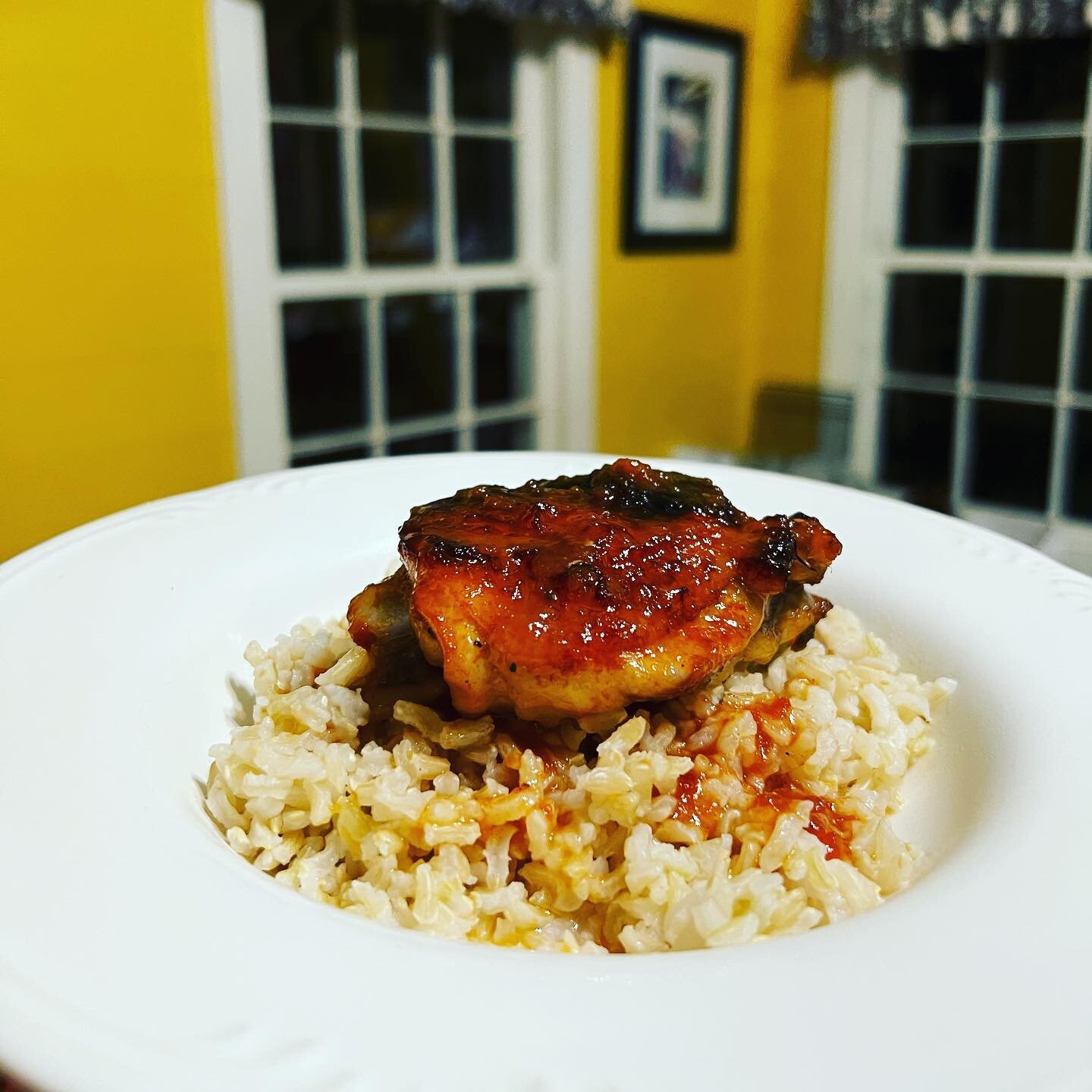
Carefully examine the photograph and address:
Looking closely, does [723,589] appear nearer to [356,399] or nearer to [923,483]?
[356,399]

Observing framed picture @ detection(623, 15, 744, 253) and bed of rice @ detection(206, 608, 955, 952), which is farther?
framed picture @ detection(623, 15, 744, 253)

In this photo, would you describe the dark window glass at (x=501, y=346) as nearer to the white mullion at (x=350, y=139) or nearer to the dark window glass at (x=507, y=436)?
the dark window glass at (x=507, y=436)

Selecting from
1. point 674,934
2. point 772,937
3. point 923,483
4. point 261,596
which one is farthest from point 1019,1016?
point 923,483

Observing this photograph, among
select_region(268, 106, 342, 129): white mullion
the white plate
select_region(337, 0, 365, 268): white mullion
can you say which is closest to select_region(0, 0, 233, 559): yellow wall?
select_region(268, 106, 342, 129): white mullion

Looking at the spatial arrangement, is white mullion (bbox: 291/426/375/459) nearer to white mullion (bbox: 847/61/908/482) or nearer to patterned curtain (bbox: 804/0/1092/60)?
white mullion (bbox: 847/61/908/482)

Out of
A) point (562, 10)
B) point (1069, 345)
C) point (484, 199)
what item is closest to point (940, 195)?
point (1069, 345)

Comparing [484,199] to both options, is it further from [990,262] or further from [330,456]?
[990,262]
